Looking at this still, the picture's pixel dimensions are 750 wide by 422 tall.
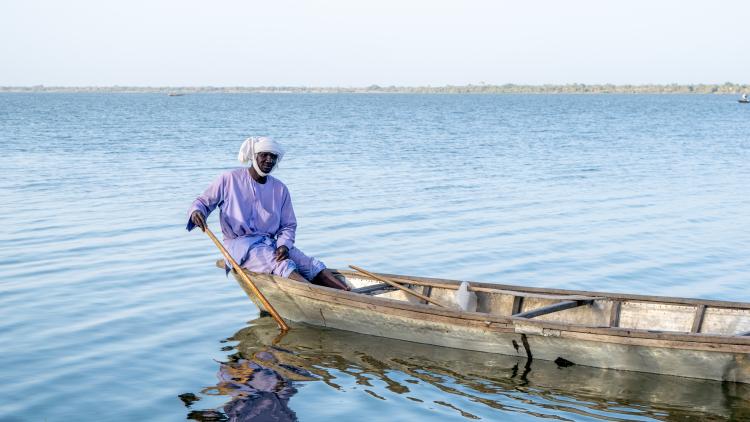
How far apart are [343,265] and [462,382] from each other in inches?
156

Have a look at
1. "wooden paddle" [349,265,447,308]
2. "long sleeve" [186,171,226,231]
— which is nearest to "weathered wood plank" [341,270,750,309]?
"wooden paddle" [349,265,447,308]

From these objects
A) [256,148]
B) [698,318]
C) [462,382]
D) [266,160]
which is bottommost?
[462,382]

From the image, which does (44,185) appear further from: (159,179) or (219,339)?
(219,339)

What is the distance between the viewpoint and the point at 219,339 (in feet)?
25.0

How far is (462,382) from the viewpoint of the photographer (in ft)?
21.8

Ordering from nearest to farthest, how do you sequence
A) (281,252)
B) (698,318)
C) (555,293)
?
1. (698,318)
2. (555,293)
3. (281,252)

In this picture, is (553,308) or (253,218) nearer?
(553,308)

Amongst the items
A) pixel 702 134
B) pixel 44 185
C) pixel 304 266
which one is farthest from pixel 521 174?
pixel 702 134

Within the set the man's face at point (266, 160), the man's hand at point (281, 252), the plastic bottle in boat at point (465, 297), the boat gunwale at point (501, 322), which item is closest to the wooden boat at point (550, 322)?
the boat gunwale at point (501, 322)

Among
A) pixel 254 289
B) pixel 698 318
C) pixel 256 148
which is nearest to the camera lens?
pixel 698 318

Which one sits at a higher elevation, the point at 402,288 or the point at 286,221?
the point at 286,221

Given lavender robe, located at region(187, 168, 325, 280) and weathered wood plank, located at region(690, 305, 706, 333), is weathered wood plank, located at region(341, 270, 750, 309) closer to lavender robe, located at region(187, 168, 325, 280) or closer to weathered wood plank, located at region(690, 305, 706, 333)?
weathered wood plank, located at region(690, 305, 706, 333)

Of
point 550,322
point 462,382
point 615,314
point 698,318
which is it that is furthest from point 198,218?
point 698,318

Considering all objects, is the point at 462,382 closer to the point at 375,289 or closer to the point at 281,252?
the point at 375,289
